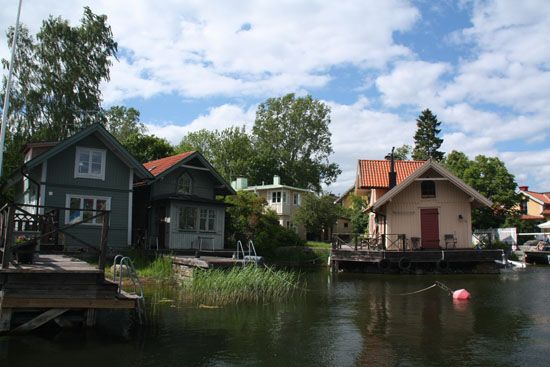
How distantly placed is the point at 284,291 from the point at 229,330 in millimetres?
5978

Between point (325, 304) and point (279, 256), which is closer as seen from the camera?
point (325, 304)

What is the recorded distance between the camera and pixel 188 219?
91.1 ft

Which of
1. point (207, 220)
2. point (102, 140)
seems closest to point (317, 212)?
point (207, 220)

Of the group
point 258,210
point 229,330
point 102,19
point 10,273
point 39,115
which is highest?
point 102,19

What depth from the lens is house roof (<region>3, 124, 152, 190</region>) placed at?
23031mm

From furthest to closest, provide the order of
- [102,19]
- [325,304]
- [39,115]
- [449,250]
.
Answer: [102,19] → [39,115] → [449,250] → [325,304]

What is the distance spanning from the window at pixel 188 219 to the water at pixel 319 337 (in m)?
9.48

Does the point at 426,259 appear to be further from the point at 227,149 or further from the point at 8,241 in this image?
the point at 227,149

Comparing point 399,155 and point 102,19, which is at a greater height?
point 102,19

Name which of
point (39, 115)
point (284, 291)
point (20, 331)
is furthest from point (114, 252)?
point (39, 115)

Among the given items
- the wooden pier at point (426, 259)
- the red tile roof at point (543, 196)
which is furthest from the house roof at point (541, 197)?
the wooden pier at point (426, 259)

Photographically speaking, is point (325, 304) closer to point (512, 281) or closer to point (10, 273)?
point (10, 273)

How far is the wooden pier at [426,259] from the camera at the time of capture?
2797cm

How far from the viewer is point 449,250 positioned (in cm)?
2834
